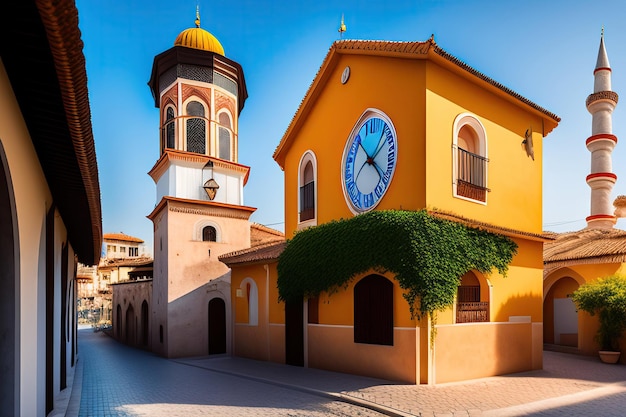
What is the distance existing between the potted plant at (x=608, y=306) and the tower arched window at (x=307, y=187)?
9699mm

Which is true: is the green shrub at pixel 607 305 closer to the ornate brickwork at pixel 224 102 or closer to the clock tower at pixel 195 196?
the clock tower at pixel 195 196

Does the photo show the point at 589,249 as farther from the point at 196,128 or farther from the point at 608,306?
the point at 196,128

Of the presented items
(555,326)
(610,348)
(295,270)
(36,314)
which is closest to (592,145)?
(555,326)

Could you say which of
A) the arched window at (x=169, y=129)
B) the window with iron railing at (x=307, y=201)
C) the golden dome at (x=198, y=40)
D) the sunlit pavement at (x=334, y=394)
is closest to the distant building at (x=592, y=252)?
the sunlit pavement at (x=334, y=394)

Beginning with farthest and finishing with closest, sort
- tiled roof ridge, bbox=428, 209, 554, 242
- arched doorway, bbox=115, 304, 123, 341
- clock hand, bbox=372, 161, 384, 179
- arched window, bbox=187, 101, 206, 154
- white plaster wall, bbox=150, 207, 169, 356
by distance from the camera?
arched doorway, bbox=115, 304, 123, 341
arched window, bbox=187, 101, 206, 154
white plaster wall, bbox=150, 207, 169, 356
clock hand, bbox=372, 161, 384, 179
tiled roof ridge, bbox=428, 209, 554, 242

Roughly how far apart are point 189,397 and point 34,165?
6731mm

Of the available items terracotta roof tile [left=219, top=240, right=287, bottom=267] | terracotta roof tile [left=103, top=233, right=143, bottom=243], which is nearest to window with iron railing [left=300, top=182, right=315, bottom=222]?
terracotta roof tile [left=219, top=240, right=287, bottom=267]

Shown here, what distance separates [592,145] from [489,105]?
1553 centimetres

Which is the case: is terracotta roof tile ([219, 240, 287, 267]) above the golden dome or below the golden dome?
below

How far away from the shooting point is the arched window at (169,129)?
19891 mm

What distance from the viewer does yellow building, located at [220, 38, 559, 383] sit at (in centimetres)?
1091

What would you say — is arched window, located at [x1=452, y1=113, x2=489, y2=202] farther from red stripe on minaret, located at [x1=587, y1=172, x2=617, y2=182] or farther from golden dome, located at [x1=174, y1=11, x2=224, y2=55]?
red stripe on minaret, located at [x1=587, y1=172, x2=617, y2=182]

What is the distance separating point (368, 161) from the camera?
12.6 m

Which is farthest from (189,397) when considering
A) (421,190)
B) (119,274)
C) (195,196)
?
(119,274)
